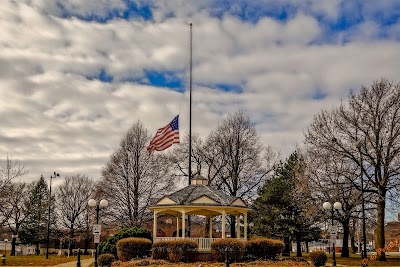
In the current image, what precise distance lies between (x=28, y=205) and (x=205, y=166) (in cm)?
2505

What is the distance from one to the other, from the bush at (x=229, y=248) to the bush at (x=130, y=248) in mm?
4426

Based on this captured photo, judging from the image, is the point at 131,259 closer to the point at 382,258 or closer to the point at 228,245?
the point at 228,245

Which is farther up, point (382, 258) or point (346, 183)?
point (346, 183)

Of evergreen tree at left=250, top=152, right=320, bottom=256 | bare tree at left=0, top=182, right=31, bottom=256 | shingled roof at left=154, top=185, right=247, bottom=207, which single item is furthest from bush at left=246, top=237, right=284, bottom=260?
bare tree at left=0, top=182, right=31, bottom=256

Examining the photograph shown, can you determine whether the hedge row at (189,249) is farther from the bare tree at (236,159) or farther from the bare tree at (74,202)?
the bare tree at (74,202)

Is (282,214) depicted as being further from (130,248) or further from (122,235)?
(130,248)

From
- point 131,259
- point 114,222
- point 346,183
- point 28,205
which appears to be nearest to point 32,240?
point 28,205

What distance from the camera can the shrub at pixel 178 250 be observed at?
29.0 m

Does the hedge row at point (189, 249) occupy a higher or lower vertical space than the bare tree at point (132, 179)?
lower

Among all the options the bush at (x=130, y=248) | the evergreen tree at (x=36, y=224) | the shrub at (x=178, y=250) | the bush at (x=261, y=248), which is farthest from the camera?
the evergreen tree at (x=36, y=224)

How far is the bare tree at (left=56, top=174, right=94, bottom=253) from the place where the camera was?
233 feet

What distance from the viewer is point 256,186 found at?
48.2m

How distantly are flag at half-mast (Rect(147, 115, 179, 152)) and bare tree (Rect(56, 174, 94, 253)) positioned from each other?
37.7m

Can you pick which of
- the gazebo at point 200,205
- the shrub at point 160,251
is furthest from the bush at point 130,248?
the gazebo at point 200,205
